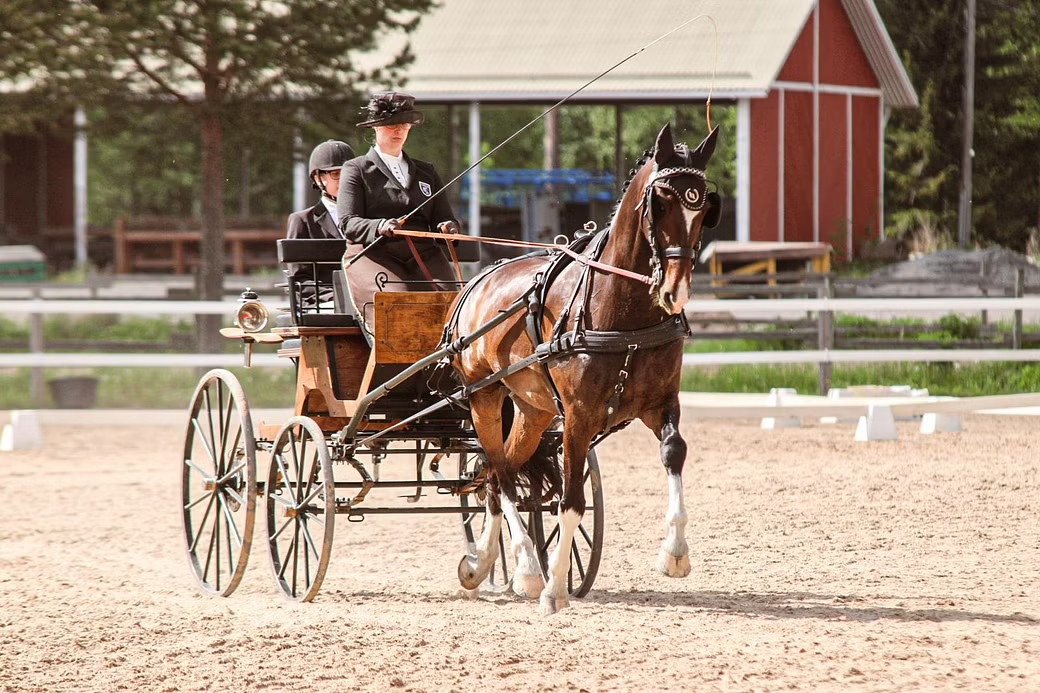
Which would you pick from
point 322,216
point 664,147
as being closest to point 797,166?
point 322,216

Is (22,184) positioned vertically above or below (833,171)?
above

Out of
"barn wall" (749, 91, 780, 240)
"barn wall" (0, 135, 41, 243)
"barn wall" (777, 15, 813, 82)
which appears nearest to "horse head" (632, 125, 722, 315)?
"barn wall" (749, 91, 780, 240)

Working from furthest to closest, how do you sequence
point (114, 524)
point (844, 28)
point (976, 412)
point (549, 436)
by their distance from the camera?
point (844, 28) < point (976, 412) < point (114, 524) < point (549, 436)

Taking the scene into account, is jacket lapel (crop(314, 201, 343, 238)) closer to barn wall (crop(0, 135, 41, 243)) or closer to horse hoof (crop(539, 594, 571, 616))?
horse hoof (crop(539, 594, 571, 616))

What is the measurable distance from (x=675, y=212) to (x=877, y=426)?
7669 mm

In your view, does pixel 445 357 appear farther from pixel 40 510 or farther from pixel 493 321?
pixel 40 510

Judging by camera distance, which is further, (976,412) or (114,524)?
(976,412)

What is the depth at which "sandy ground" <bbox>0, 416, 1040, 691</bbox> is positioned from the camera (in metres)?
5.38

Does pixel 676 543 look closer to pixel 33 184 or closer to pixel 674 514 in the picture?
pixel 674 514

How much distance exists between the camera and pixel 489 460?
270 inches

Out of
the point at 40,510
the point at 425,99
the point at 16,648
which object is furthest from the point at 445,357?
the point at 425,99

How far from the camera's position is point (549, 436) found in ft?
23.8

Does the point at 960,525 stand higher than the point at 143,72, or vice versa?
the point at 143,72

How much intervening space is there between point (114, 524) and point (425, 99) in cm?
1765
